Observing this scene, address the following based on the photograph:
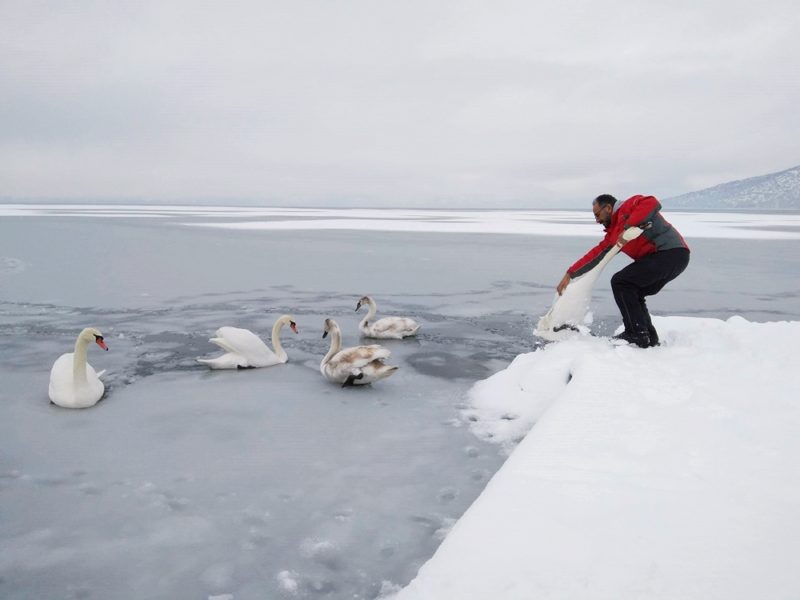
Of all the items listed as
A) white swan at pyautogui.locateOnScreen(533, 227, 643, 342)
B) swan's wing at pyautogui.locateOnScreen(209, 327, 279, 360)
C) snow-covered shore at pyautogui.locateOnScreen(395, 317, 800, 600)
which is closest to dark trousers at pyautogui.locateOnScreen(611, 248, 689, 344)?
white swan at pyautogui.locateOnScreen(533, 227, 643, 342)

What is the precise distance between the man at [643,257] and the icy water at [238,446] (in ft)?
5.49

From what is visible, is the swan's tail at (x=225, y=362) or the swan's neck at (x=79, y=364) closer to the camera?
the swan's neck at (x=79, y=364)

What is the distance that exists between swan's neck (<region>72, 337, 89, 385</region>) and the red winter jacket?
5.46 metres

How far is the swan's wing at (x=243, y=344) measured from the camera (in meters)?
7.07

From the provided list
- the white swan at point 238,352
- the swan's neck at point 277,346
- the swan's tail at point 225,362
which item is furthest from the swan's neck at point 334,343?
the swan's tail at point 225,362

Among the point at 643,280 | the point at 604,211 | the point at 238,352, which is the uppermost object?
Answer: the point at 604,211

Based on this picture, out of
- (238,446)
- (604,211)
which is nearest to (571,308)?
(604,211)

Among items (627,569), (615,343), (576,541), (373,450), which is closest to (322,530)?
(373,450)

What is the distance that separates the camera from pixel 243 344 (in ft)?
23.3

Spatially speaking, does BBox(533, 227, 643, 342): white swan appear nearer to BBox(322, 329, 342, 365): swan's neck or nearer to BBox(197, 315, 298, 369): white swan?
BBox(322, 329, 342, 365): swan's neck

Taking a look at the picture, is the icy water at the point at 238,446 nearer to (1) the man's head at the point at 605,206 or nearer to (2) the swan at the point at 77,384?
(2) the swan at the point at 77,384

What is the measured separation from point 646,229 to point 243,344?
474 centimetres

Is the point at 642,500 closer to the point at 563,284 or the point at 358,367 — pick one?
the point at 358,367

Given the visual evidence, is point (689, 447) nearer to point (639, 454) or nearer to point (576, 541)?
point (639, 454)
